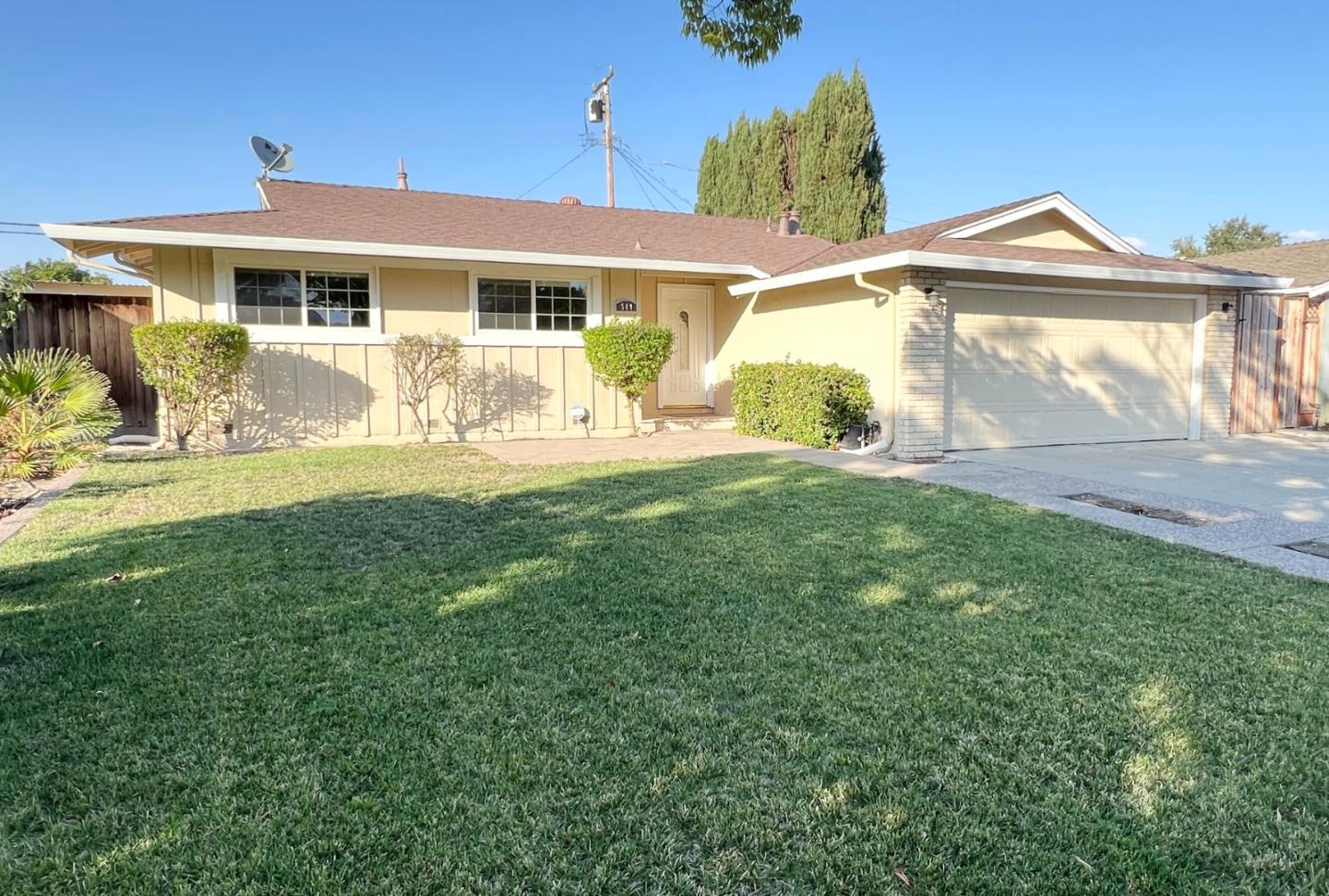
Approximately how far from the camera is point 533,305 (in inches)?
459

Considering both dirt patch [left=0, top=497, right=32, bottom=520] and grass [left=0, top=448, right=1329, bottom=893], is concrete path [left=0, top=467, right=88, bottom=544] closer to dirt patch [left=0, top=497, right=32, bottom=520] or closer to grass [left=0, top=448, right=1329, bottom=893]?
dirt patch [left=0, top=497, right=32, bottom=520]

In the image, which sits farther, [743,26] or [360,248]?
[360,248]

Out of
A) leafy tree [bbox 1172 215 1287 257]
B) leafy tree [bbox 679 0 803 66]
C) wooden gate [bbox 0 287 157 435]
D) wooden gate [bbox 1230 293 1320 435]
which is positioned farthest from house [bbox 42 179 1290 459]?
leafy tree [bbox 1172 215 1287 257]

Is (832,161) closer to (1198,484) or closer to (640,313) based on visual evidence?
(640,313)

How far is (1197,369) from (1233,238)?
125 feet

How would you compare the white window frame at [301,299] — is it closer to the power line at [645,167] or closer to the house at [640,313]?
the house at [640,313]

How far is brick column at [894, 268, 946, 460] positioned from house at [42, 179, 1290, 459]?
26mm

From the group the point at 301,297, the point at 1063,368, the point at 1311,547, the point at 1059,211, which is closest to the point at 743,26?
the point at 1311,547

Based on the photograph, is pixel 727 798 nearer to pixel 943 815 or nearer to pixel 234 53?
pixel 943 815

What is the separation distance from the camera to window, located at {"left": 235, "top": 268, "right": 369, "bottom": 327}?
1024cm

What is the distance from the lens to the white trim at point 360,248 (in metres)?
8.90

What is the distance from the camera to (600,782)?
2291 millimetres

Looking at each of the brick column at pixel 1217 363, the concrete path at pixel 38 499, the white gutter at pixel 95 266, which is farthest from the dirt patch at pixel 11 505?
the brick column at pixel 1217 363

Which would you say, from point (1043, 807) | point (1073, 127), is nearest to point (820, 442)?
point (1043, 807)
